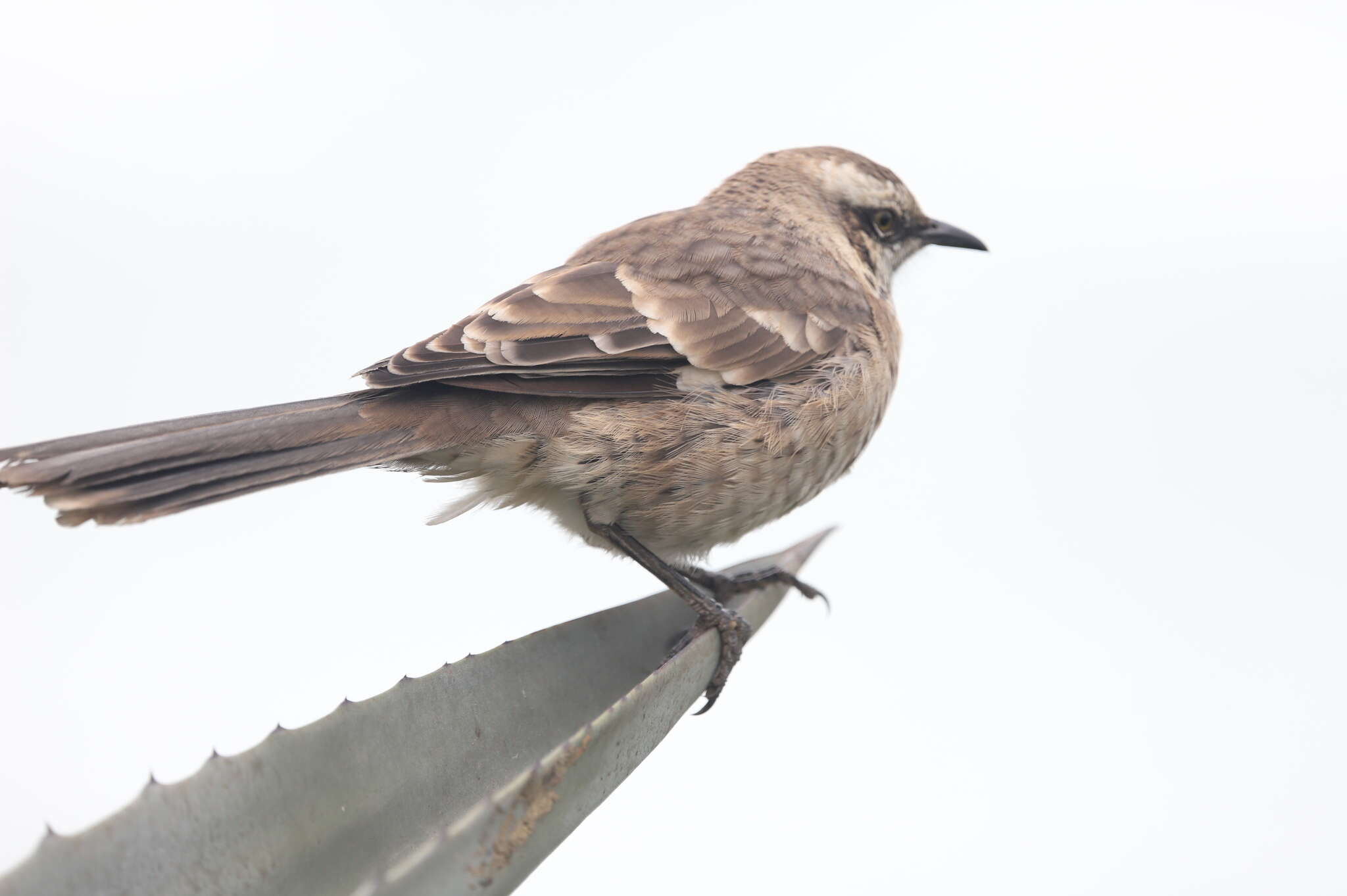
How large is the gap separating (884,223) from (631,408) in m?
1.80

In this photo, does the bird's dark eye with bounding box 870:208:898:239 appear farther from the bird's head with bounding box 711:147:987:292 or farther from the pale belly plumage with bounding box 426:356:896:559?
the pale belly plumage with bounding box 426:356:896:559

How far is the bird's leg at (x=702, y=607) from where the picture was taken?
3.26 meters

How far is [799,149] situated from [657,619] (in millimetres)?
2223

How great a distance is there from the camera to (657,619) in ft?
9.95

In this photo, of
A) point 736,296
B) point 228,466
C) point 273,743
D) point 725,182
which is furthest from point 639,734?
point 725,182

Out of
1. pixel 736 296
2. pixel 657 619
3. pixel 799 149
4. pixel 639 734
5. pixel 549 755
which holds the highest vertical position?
pixel 799 149

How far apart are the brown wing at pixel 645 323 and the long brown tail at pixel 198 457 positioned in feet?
0.57

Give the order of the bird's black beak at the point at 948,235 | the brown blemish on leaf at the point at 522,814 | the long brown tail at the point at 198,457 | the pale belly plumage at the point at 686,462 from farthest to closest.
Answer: the bird's black beak at the point at 948,235 < the pale belly plumage at the point at 686,462 < the long brown tail at the point at 198,457 < the brown blemish on leaf at the point at 522,814

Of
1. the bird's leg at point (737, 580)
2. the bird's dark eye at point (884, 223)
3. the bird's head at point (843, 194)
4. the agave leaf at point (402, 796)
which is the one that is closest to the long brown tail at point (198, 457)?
the agave leaf at point (402, 796)

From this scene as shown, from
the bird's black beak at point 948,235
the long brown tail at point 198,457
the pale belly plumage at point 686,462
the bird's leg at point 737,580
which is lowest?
the bird's leg at point 737,580

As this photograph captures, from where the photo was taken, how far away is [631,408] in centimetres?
316

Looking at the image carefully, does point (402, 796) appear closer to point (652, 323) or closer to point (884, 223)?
point (652, 323)

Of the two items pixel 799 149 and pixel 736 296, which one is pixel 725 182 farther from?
pixel 736 296

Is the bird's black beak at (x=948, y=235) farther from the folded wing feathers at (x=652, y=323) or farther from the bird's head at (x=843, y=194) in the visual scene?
the folded wing feathers at (x=652, y=323)
